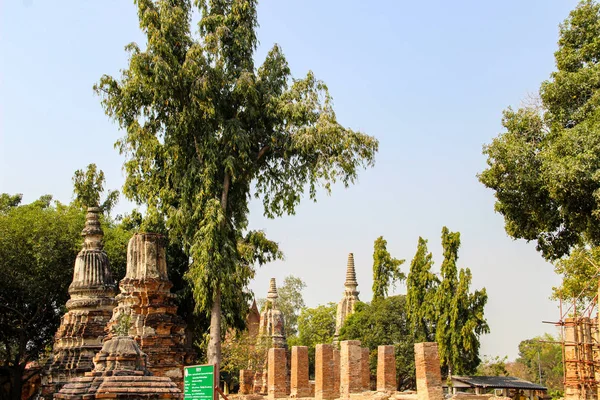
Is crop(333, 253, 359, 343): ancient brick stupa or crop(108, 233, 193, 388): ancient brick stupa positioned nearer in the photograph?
crop(108, 233, 193, 388): ancient brick stupa

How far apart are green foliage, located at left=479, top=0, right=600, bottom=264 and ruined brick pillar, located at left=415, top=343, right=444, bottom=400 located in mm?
4514

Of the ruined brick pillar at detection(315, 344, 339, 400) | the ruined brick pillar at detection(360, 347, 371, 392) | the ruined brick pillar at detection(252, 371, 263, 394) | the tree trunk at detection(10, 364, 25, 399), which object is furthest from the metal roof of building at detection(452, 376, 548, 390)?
the tree trunk at detection(10, 364, 25, 399)

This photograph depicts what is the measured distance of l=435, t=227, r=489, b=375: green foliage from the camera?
3041 centimetres

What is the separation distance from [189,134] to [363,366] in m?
7.45

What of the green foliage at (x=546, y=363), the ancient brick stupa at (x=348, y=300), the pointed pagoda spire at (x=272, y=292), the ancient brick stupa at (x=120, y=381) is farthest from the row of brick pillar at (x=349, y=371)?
the green foliage at (x=546, y=363)

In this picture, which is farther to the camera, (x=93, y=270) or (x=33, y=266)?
(x=33, y=266)

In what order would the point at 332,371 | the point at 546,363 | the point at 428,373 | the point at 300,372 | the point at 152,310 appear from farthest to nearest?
the point at 546,363 < the point at 300,372 < the point at 332,371 < the point at 152,310 < the point at 428,373

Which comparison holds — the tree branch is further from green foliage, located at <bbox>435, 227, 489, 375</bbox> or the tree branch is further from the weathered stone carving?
the weathered stone carving

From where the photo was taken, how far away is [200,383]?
32.2 ft

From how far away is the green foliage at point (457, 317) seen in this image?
3041cm

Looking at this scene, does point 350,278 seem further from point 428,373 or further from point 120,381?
point 120,381

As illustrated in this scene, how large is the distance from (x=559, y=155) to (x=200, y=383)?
9.78 metres

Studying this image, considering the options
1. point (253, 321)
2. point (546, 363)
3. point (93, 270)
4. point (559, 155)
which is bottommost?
point (546, 363)

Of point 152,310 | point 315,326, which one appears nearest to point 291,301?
point 315,326
